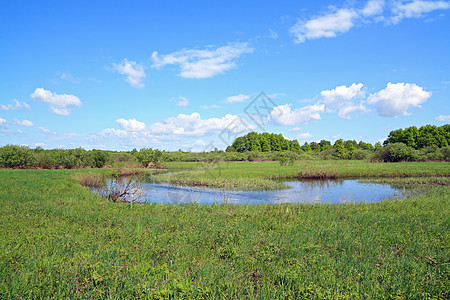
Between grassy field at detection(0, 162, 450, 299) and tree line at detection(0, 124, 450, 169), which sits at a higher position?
tree line at detection(0, 124, 450, 169)

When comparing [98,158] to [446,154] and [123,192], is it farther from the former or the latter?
[446,154]

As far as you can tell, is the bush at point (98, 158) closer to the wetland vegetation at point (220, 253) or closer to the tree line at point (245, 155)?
the tree line at point (245, 155)

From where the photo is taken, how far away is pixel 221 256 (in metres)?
6.40

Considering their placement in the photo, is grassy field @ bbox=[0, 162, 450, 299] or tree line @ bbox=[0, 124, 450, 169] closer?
grassy field @ bbox=[0, 162, 450, 299]

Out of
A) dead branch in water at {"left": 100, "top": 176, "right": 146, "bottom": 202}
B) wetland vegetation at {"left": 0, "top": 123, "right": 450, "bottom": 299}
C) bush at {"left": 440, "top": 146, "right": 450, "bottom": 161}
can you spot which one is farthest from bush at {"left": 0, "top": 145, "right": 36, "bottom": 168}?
bush at {"left": 440, "top": 146, "right": 450, "bottom": 161}

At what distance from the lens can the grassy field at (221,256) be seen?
4738 millimetres

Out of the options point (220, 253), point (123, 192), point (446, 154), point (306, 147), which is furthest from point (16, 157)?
point (306, 147)

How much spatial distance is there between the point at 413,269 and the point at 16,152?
49963mm

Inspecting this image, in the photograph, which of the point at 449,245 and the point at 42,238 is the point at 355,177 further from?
the point at 42,238

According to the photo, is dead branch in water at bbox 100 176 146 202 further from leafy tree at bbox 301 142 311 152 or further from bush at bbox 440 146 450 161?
leafy tree at bbox 301 142 311 152

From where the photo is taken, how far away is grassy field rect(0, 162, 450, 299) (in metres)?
4.74

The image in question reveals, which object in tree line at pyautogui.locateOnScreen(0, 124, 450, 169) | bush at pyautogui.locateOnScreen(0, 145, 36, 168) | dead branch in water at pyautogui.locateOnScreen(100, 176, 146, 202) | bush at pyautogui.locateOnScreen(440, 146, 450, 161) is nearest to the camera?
dead branch in water at pyautogui.locateOnScreen(100, 176, 146, 202)

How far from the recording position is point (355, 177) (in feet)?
115

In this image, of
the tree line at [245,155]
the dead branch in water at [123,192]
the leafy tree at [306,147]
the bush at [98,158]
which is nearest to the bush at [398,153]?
the tree line at [245,155]
